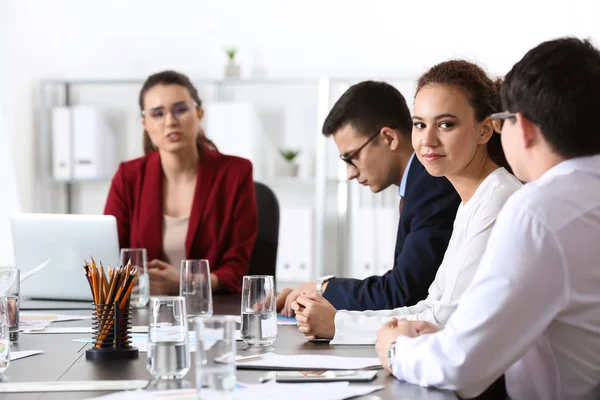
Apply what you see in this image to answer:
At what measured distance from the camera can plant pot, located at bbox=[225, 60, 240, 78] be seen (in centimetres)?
475

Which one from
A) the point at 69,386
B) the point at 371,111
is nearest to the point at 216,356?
the point at 69,386

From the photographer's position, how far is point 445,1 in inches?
187

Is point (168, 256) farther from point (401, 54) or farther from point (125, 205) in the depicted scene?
point (401, 54)

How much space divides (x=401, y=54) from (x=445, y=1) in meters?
0.40

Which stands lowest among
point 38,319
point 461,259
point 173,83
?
point 38,319

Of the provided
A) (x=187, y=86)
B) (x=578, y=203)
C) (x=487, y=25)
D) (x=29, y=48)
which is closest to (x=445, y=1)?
(x=487, y=25)

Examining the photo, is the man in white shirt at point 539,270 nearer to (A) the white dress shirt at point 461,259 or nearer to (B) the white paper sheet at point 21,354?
(A) the white dress shirt at point 461,259

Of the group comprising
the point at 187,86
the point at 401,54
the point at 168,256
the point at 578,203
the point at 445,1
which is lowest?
the point at 168,256

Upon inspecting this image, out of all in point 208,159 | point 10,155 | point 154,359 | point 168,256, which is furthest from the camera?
point 10,155

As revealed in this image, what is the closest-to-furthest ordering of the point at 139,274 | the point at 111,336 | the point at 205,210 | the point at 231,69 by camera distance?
the point at 111,336 → the point at 139,274 → the point at 205,210 → the point at 231,69

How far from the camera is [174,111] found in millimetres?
3094

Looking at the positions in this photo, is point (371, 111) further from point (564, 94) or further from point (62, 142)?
point (62, 142)

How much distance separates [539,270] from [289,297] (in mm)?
1111

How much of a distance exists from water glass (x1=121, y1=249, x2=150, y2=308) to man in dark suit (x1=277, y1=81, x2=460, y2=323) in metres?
0.40
